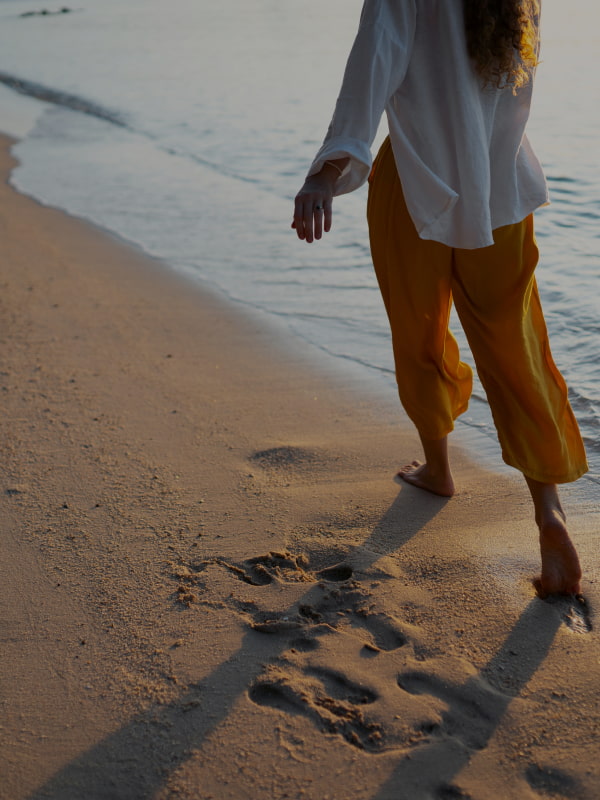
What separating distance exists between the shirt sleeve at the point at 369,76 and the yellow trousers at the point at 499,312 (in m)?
0.32

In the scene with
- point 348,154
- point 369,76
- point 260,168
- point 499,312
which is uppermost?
point 369,76

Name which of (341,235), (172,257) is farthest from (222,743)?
(341,235)

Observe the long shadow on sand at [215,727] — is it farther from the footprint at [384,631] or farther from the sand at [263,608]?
the footprint at [384,631]

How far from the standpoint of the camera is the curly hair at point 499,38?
1935 millimetres

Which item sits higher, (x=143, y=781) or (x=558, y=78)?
(x=558, y=78)

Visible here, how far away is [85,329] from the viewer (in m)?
4.14

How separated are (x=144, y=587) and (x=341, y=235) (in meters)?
4.05

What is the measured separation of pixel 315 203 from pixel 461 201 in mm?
360

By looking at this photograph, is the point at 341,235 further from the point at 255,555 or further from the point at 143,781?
the point at 143,781

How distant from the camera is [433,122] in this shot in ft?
6.59

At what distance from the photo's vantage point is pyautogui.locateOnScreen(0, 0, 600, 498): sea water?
14.5 ft

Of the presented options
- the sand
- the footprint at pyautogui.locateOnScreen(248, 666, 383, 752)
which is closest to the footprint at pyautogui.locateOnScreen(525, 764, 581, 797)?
the sand

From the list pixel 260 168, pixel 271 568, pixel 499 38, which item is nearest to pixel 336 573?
pixel 271 568

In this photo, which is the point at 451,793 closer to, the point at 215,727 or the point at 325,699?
the point at 325,699
